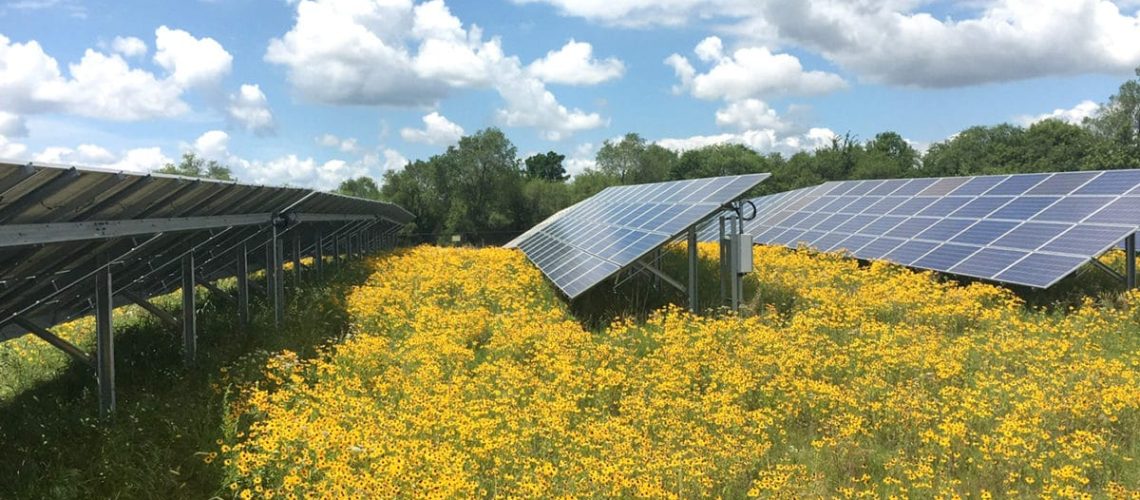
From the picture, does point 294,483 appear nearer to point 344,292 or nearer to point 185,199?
point 185,199

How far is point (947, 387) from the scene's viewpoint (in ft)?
24.3

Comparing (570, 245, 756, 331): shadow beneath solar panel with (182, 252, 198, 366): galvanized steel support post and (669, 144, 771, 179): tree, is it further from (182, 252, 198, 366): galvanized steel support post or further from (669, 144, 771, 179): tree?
(669, 144, 771, 179): tree

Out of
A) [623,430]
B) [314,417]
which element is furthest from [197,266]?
[623,430]

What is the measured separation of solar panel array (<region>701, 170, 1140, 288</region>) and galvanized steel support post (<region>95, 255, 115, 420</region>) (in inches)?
495

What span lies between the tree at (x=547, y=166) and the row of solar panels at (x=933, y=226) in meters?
83.0

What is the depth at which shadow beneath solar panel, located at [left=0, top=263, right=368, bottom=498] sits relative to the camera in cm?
591

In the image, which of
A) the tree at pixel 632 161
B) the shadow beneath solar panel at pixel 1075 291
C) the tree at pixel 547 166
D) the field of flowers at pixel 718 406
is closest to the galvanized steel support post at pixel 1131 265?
the shadow beneath solar panel at pixel 1075 291

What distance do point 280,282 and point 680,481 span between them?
1004cm

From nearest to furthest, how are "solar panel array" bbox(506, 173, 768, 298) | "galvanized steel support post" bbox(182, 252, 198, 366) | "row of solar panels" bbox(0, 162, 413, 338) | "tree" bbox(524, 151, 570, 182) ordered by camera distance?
"row of solar panels" bbox(0, 162, 413, 338), "galvanized steel support post" bbox(182, 252, 198, 366), "solar panel array" bbox(506, 173, 768, 298), "tree" bbox(524, 151, 570, 182)

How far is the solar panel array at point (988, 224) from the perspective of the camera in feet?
40.0

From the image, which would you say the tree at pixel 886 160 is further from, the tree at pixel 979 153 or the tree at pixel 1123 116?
the tree at pixel 1123 116

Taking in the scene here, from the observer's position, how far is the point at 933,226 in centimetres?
1664

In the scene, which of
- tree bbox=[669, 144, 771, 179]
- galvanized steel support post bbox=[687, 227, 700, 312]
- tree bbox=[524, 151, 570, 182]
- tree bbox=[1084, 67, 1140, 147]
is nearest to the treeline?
tree bbox=[1084, 67, 1140, 147]

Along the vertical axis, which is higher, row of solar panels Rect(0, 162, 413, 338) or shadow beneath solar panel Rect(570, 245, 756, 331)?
row of solar panels Rect(0, 162, 413, 338)
